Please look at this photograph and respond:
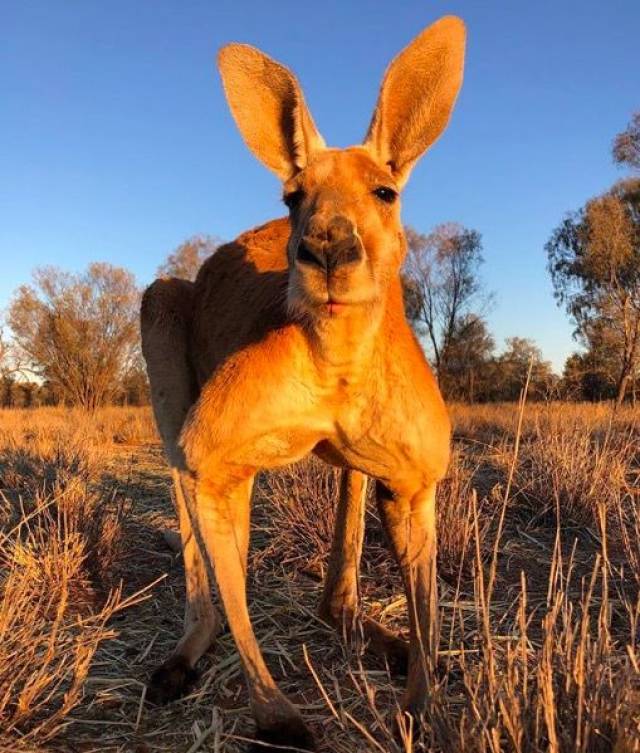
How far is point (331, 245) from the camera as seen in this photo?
7.98 feet

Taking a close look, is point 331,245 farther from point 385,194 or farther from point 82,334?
point 82,334

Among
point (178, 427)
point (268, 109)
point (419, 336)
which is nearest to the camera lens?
point (268, 109)

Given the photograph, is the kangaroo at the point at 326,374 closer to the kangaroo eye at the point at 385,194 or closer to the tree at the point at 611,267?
the kangaroo eye at the point at 385,194

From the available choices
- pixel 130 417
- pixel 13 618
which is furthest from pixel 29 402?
pixel 13 618

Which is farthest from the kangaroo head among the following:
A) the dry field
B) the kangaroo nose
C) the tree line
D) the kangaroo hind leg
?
the tree line

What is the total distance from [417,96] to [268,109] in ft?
2.17

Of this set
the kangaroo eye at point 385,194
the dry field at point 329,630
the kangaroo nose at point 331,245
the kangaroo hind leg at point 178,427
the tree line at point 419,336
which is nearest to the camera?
the dry field at point 329,630

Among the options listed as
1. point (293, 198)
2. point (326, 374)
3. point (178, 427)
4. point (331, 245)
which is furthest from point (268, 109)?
point (178, 427)

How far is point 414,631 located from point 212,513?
3.15ft

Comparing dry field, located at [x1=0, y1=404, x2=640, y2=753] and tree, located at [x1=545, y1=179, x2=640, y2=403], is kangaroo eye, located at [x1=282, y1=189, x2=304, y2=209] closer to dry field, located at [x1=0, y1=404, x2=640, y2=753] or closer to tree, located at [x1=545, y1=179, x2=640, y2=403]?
dry field, located at [x1=0, y1=404, x2=640, y2=753]

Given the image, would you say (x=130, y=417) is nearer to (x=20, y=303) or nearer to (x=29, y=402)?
(x=20, y=303)

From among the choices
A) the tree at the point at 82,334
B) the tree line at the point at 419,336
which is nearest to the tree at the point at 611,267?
the tree line at the point at 419,336

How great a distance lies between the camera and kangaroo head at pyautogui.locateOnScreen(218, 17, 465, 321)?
2.49 meters

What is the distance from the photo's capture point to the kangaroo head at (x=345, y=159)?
2.49 m
